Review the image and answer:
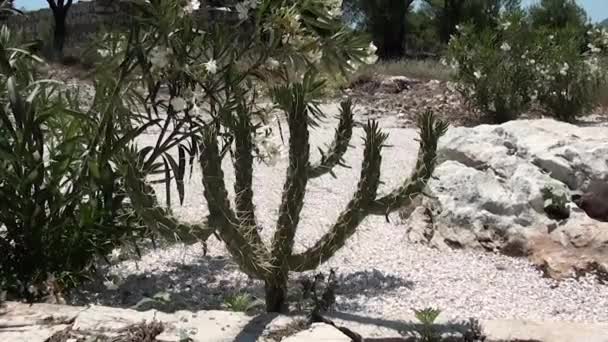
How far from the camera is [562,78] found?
9859 mm

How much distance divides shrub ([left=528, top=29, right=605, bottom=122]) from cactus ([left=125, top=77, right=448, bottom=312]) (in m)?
6.88

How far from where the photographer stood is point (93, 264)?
3.70 meters

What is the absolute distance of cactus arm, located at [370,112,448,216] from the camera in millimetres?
3316

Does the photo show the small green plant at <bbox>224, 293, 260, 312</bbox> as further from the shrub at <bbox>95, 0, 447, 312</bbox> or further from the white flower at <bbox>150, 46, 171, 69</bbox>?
the white flower at <bbox>150, 46, 171, 69</bbox>

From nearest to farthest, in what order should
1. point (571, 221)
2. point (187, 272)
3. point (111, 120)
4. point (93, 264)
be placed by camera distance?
1. point (111, 120)
2. point (93, 264)
3. point (187, 272)
4. point (571, 221)

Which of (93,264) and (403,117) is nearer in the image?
(93,264)

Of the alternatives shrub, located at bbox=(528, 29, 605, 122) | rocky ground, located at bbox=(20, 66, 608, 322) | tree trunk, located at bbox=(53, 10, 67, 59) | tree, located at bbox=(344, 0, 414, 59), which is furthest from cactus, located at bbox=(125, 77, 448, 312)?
tree, located at bbox=(344, 0, 414, 59)

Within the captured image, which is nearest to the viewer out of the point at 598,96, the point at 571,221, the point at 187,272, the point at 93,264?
the point at 93,264

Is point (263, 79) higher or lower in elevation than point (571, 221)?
higher

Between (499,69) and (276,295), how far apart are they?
7.27 metres

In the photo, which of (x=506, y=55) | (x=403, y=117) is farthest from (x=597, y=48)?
(x=403, y=117)

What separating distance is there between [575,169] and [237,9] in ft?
8.10

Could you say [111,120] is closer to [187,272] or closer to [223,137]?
[223,137]

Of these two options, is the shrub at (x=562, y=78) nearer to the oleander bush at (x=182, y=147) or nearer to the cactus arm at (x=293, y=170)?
the oleander bush at (x=182, y=147)
